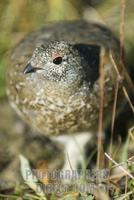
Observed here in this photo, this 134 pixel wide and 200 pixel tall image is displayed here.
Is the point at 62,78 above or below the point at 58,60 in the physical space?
below

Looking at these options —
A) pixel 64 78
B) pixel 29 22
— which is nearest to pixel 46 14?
pixel 29 22

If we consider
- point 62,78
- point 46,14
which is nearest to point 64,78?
point 62,78

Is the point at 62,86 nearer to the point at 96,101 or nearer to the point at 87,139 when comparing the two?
the point at 96,101

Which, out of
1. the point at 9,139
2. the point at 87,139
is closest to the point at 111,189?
the point at 87,139

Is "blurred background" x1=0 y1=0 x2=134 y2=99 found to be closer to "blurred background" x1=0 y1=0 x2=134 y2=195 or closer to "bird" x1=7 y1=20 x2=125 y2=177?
"blurred background" x1=0 y1=0 x2=134 y2=195

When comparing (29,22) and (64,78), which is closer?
(64,78)

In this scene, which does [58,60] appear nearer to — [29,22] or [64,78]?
[64,78]

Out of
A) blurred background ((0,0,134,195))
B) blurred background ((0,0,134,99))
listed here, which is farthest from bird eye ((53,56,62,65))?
blurred background ((0,0,134,99))
